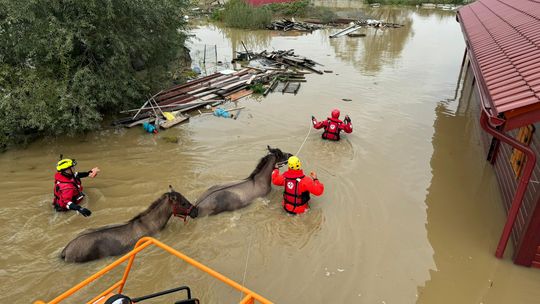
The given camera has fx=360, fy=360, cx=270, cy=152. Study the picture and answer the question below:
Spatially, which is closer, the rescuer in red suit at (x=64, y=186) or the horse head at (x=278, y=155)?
Answer: the rescuer in red suit at (x=64, y=186)

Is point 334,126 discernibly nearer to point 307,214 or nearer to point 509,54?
point 307,214

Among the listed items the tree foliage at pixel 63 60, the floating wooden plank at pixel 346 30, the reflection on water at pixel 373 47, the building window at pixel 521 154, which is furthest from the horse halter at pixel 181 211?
the floating wooden plank at pixel 346 30

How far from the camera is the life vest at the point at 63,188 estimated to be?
26.7 feet

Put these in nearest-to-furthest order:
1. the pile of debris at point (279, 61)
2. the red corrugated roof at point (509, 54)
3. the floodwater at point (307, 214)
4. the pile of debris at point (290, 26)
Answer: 1. the red corrugated roof at point (509, 54)
2. the floodwater at point (307, 214)
3. the pile of debris at point (279, 61)
4. the pile of debris at point (290, 26)

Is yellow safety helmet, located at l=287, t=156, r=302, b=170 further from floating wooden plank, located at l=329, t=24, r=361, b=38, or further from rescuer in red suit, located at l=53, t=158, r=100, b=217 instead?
floating wooden plank, located at l=329, t=24, r=361, b=38

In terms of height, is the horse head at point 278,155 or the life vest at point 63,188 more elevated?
the horse head at point 278,155

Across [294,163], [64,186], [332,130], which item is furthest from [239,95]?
[64,186]

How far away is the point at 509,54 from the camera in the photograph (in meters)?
7.49

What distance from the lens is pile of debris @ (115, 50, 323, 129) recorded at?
1383cm

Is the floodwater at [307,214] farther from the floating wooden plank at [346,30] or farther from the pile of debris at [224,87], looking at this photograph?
the floating wooden plank at [346,30]

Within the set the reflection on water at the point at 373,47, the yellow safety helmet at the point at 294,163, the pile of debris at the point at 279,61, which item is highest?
the reflection on water at the point at 373,47

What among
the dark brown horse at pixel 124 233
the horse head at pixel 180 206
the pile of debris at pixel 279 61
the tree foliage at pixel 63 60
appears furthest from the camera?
the pile of debris at pixel 279 61

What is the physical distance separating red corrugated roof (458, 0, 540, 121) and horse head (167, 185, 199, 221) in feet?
19.5

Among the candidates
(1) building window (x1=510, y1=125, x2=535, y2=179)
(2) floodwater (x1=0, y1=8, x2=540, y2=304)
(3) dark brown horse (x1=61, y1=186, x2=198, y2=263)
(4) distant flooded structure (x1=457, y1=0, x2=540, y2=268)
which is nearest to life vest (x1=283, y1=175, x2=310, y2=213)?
(2) floodwater (x1=0, y1=8, x2=540, y2=304)
